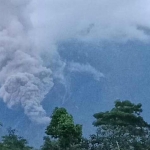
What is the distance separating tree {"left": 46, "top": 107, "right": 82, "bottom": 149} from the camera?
78.9 ft

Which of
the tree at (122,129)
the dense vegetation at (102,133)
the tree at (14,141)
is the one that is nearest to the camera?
the dense vegetation at (102,133)

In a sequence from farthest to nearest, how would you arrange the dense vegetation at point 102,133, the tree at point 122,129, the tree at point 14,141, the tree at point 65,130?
1. the tree at point 14,141
2. the tree at point 122,129
3. the dense vegetation at point 102,133
4. the tree at point 65,130

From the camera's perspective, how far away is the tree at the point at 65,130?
78.9 ft

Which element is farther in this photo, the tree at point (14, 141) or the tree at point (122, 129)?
the tree at point (14, 141)

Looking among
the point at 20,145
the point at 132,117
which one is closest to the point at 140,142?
the point at 132,117

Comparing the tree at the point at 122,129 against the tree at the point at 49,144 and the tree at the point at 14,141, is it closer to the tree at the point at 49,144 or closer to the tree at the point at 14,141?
the tree at the point at 49,144

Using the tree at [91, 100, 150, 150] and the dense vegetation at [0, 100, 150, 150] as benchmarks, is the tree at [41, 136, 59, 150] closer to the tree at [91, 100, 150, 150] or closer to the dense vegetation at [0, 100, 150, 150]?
the dense vegetation at [0, 100, 150, 150]

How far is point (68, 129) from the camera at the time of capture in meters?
24.0

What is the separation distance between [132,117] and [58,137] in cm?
713

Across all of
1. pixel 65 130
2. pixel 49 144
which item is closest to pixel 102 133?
pixel 49 144

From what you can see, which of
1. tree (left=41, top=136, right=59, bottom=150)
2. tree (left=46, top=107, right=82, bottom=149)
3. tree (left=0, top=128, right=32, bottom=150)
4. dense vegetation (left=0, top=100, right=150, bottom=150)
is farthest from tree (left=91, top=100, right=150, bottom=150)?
tree (left=0, top=128, right=32, bottom=150)

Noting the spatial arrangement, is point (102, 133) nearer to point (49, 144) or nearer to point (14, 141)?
point (49, 144)

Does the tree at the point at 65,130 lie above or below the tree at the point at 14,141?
below

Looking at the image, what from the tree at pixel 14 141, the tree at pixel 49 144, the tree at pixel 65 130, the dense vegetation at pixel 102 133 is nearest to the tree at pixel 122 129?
the dense vegetation at pixel 102 133
